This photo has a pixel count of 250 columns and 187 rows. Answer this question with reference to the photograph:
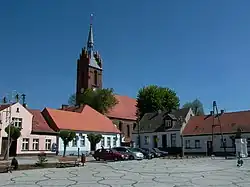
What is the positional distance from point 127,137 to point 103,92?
13.3 metres

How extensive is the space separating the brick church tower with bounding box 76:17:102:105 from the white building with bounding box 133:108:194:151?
105ft

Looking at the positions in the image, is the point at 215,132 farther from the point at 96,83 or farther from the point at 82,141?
the point at 96,83

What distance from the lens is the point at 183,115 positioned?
63.6 metres

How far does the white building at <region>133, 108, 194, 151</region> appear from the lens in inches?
2414

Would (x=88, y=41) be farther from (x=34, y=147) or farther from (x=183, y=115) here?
(x=34, y=147)

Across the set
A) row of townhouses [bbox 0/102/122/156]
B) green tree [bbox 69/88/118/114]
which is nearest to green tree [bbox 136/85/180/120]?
green tree [bbox 69/88/118/114]

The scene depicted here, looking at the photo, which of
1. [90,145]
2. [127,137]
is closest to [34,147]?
[90,145]

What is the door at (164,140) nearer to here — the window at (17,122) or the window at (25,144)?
the window at (25,144)

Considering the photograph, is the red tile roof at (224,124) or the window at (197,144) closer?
the red tile roof at (224,124)

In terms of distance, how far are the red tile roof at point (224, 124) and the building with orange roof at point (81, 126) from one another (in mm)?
14134

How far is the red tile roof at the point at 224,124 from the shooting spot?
54537mm

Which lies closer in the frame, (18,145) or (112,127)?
(18,145)

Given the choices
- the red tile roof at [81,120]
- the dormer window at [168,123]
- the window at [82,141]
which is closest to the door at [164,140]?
the dormer window at [168,123]

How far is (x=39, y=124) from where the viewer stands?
5225cm
